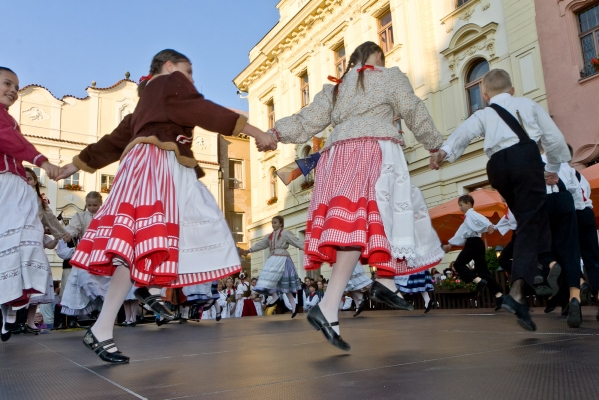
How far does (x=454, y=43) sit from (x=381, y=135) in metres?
13.8

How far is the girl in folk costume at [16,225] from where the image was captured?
14.0ft

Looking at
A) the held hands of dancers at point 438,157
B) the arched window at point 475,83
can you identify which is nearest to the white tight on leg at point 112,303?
the held hands of dancers at point 438,157

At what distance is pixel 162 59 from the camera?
320cm

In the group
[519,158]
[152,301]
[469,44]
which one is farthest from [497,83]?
[469,44]

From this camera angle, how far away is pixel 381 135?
313cm

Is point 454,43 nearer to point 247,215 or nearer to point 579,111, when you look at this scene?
point 579,111

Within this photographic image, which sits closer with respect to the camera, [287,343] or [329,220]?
[329,220]

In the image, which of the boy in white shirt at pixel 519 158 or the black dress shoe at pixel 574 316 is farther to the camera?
the black dress shoe at pixel 574 316

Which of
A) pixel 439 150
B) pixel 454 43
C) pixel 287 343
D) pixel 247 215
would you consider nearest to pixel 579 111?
pixel 454 43

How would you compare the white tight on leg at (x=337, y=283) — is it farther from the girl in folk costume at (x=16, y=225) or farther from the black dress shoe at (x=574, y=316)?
the girl in folk costume at (x=16, y=225)

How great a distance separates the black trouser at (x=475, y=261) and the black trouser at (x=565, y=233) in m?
3.57

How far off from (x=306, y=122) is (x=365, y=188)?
0.66 metres

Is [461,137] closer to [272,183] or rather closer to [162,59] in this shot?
[162,59]

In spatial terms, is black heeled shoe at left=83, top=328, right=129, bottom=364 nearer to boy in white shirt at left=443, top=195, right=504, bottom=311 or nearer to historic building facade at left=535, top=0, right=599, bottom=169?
boy in white shirt at left=443, top=195, right=504, bottom=311
